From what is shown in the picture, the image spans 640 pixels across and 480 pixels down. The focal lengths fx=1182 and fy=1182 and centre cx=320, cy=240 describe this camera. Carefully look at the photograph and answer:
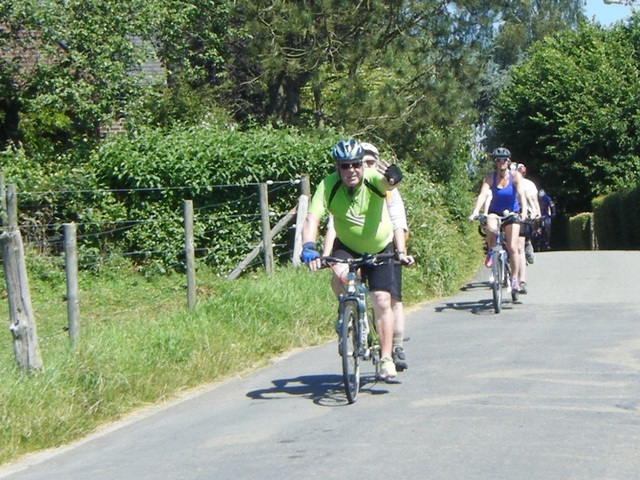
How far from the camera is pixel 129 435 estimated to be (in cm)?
770

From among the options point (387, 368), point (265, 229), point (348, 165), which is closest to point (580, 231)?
point (265, 229)

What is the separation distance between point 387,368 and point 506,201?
5.27 meters

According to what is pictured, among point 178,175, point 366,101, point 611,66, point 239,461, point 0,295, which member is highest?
point 611,66

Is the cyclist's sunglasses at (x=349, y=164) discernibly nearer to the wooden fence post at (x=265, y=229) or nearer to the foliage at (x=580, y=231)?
the wooden fence post at (x=265, y=229)

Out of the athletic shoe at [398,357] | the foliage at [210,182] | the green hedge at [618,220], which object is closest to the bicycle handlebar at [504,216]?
the foliage at [210,182]

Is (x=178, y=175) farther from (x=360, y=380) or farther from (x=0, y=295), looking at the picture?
(x=360, y=380)

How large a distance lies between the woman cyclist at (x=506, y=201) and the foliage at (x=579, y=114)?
87.4ft

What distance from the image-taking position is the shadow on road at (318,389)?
845cm

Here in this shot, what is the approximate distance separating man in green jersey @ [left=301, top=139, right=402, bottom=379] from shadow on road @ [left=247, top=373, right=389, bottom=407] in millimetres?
361

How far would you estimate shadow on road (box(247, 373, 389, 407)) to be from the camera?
27.7 feet

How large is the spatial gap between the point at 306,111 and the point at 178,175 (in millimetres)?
8303

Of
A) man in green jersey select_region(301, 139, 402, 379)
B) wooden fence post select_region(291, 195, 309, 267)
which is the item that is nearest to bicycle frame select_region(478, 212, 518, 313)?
wooden fence post select_region(291, 195, 309, 267)

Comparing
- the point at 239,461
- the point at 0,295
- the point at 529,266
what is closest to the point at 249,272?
the point at 0,295

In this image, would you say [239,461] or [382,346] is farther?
[382,346]
